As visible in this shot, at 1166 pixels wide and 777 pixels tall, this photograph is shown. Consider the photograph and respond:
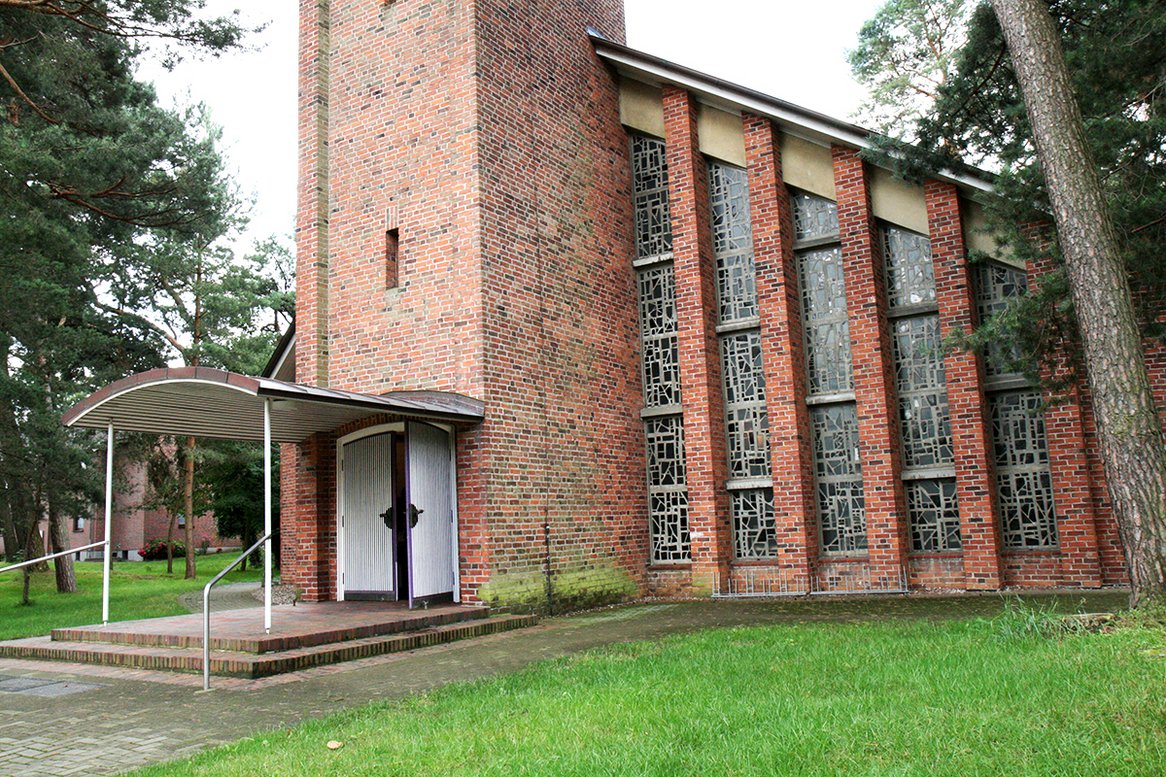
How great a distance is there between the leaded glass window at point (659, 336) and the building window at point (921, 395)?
10.1 ft

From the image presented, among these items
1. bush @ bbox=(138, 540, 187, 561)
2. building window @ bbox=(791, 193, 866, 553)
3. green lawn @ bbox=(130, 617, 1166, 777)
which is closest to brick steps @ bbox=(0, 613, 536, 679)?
green lawn @ bbox=(130, 617, 1166, 777)

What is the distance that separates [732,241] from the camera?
12.9 metres

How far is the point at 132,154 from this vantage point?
1409 cm

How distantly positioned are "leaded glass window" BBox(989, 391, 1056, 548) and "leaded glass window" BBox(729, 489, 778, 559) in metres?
2.89

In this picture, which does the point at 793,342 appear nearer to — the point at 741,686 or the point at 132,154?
the point at 741,686

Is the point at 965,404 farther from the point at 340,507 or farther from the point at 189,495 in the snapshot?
the point at 189,495

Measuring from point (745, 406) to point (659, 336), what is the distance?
174 centimetres

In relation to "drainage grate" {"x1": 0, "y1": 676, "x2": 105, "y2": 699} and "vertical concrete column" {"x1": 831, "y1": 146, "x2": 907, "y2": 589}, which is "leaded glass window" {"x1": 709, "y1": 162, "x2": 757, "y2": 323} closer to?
"vertical concrete column" {"x1": 831, "y1": 146, "x2": 907, "y2": 589}

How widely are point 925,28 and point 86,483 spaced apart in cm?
1950

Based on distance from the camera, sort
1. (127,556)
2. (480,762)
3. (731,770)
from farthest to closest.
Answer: (127,556), (480,762), (731,770)

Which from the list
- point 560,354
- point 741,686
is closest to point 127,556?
point 560,354

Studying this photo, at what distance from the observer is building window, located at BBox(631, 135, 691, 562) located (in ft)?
42.3

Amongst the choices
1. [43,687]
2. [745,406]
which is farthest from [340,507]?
[745,406]

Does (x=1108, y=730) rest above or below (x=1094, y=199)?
below
